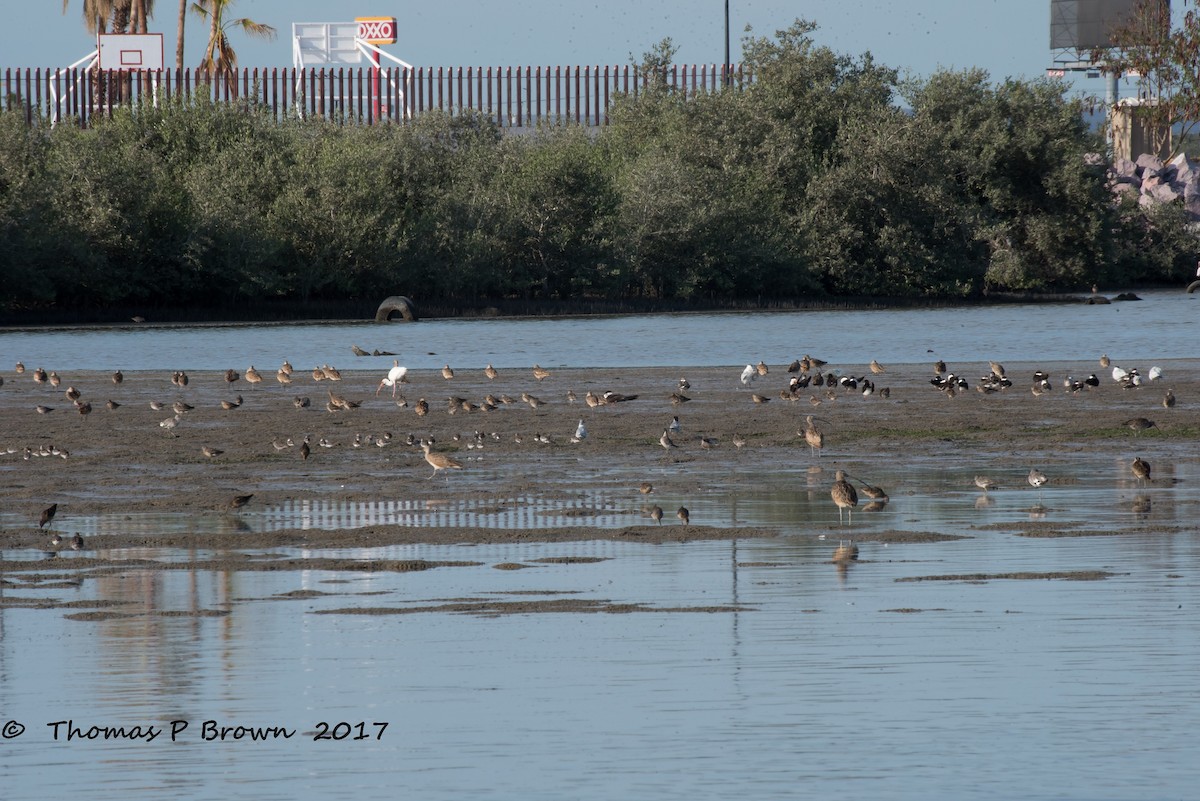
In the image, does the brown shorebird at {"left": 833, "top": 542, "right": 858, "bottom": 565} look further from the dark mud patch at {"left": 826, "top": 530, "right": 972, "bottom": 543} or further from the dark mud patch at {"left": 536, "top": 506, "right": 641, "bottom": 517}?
the dark mud patch at {"left": 536, "top": 506, "right": 641, "bottom": 517}

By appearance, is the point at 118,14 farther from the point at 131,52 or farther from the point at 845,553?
the point at 845,553

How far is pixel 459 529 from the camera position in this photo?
12586 mm

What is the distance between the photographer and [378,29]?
72.0 meters

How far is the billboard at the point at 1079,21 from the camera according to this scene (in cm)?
9056

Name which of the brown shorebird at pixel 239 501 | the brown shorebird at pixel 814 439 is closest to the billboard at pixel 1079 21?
the brown shorebird at pixel 814 439

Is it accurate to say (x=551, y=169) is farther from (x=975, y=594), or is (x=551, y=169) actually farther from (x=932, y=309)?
(x=975, y=594)

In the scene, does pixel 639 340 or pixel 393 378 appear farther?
pixel 639 340

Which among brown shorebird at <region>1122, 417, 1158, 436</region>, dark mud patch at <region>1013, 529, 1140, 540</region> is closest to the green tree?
brown shorebird at <region>1122, 417, 1158, 436</region>

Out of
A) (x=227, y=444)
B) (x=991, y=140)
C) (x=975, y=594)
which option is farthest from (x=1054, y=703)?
(x=991, y=140)

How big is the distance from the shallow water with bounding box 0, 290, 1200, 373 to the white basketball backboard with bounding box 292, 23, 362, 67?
2486 centimetres

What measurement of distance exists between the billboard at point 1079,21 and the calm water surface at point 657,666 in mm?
82114

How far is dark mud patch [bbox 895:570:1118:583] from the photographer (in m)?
10.4

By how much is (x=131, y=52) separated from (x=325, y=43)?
11507 mm

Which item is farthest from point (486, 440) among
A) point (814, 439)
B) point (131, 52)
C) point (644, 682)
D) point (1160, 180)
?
point (1160, 180)
